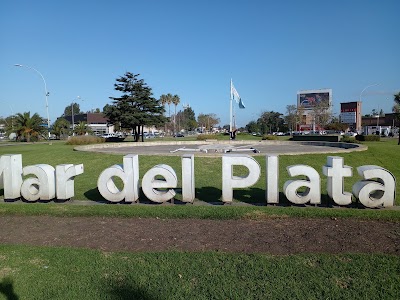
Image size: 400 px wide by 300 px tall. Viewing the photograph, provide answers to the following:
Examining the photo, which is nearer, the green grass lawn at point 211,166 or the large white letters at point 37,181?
the large white letters at point 37,181

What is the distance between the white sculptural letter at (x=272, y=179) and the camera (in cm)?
794

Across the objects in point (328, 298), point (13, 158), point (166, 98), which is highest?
point (166, 98)

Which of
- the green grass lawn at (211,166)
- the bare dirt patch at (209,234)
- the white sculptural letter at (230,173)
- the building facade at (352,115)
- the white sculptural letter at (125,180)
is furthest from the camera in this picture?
the building facade at (352,115)

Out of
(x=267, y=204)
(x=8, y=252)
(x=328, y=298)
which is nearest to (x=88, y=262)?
(x=8, y=252)

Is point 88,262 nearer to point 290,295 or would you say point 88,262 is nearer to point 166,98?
point 290,295

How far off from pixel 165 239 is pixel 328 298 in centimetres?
285

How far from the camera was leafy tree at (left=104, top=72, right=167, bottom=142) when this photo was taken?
134 feet

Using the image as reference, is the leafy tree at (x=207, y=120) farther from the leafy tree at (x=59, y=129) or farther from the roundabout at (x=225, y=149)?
the roundabout at (x=225, y=149)

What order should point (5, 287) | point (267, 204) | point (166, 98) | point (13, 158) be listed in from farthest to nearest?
point (166, 98), point (13, 158), point (267, 204), point (5, 287)

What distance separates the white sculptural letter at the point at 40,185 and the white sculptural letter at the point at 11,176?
27cm

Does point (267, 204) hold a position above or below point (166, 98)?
below

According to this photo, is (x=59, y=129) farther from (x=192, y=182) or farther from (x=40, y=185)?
(x=192, y=182)

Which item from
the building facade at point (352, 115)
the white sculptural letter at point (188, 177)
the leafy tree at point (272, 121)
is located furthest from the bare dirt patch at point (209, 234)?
the building facade at point (352, 115)

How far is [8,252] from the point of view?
16.4 ft
